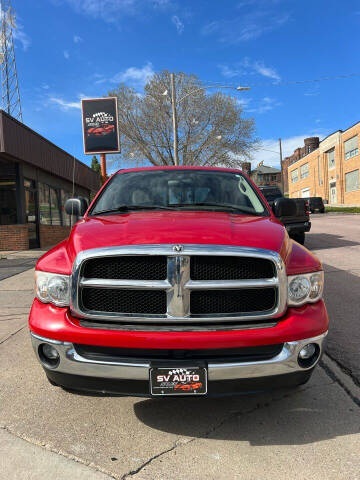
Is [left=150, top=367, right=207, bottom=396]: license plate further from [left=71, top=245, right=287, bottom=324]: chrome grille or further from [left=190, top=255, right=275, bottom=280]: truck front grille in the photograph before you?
[left=190, top=255, right=275, bottom=280]: truck front grille

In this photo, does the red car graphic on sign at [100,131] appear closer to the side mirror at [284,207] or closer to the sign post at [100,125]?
the sign post at [100,125]

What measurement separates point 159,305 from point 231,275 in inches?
18.2

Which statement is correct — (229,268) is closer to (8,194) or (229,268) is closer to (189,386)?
(189,386)

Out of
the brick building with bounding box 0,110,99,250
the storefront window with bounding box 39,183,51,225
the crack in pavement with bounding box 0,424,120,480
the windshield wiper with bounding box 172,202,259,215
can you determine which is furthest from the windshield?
the storefront window with bounding box 39,183,51,225

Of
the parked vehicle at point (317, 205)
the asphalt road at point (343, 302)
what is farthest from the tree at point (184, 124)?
the asphalt road at point (343, 302)

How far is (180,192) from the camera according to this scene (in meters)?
3.70

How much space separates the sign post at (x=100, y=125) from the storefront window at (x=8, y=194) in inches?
199

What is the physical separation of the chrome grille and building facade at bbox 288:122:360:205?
44.5m

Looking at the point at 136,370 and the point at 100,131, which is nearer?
the point at 136,370

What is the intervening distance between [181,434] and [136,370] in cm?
66

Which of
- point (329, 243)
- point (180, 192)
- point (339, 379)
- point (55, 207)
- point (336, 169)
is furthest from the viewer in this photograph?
point (336, 169)

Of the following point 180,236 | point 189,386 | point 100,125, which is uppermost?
point 100,125

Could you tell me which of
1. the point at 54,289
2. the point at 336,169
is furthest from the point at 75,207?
the point at 336,169

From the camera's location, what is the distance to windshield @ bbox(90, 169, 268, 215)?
11.3 feet
